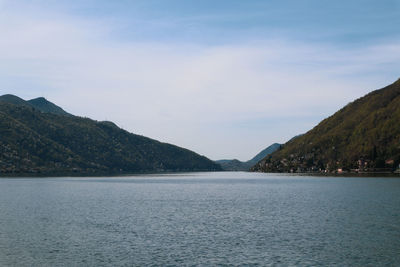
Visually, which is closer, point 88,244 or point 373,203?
point 88,244

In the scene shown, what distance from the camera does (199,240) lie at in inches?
2482

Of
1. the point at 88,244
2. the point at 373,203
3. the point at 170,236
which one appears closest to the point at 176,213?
the point at 170,236

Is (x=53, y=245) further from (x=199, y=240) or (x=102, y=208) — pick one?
(x=102, y=208)

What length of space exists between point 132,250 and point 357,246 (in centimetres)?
3220

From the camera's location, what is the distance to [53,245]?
60.1m

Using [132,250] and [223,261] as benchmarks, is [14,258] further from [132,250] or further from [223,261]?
[223,261]

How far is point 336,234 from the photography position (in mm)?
67312

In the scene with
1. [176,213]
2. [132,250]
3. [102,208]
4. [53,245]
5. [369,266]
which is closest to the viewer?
[369,266]

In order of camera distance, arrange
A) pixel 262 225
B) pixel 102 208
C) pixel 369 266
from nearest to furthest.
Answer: pixel 369 266
pixel 262 225
pixel 102 208

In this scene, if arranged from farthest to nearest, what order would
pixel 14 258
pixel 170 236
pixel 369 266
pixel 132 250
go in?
pixel 170 236 → pixel 132 250 → pixel 14 258 → pixel 369 266

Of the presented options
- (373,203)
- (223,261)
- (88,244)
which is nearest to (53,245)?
(88,244)

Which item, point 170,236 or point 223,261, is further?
point 170,236

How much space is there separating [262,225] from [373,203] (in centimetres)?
5163

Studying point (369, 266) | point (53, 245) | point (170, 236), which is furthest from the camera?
point (170, 236)
